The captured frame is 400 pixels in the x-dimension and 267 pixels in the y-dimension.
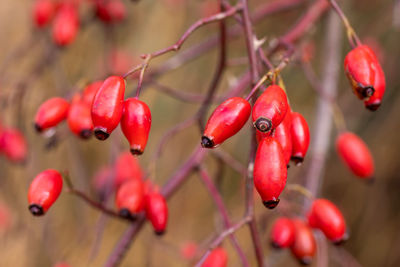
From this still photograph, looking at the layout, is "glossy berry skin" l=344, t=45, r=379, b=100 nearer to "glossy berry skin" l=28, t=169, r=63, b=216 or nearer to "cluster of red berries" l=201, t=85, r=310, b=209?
"cluster of red berries" l=201, t=85, r=310, b=209

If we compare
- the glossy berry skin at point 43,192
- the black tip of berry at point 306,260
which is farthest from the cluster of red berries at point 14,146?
the black tip of berry at point 306,260

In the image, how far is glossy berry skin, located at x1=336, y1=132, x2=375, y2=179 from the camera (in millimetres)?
2025

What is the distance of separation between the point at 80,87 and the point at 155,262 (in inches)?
118

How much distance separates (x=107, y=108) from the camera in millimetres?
1233

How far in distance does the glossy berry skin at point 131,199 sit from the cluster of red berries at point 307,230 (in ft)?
1.69

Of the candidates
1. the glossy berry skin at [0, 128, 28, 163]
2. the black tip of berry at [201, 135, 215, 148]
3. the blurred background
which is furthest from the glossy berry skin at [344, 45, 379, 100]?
the blurred background

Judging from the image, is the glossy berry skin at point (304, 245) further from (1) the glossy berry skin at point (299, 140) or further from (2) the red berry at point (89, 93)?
(2) the red berry at point (89, 93)

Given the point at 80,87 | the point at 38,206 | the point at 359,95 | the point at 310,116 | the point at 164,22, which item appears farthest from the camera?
the point at 164,22

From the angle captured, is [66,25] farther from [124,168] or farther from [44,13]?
[124,168]

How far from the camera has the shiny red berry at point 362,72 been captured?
1322 millimetres

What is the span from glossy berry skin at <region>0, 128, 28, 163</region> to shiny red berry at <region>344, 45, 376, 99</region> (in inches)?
74.4

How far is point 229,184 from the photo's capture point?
4.87 m

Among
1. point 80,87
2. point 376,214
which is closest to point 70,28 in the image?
point 80,87

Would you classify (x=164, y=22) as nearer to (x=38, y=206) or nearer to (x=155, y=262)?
(x=155, y=262)
